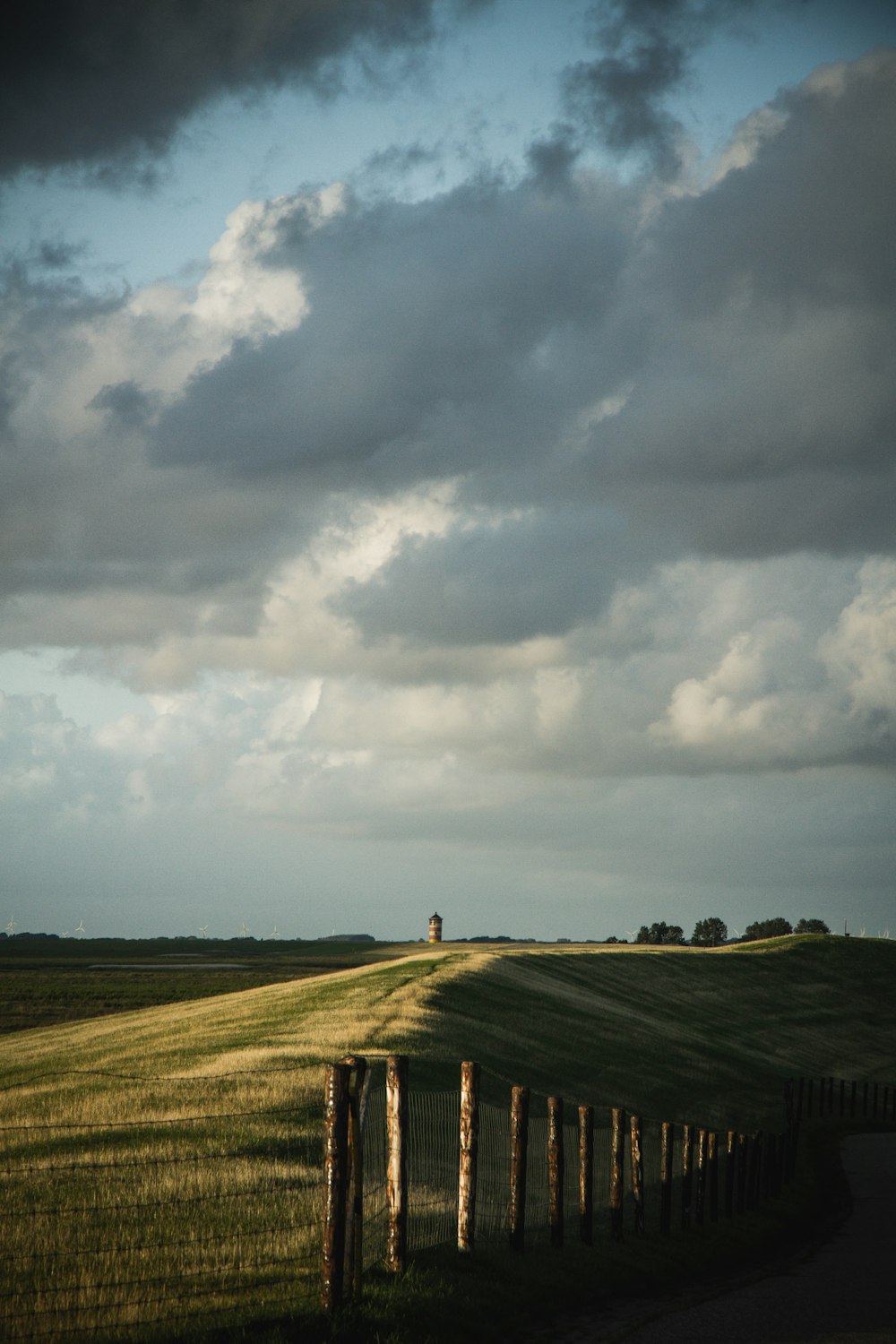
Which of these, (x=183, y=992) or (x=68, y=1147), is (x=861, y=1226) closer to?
(x=68, y=1147)

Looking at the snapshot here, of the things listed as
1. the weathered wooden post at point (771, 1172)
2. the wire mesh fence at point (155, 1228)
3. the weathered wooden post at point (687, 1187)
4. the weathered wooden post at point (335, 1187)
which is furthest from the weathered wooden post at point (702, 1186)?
the weathered wooden post at point (335, 1187)

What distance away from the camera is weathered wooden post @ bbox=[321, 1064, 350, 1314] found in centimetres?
1385

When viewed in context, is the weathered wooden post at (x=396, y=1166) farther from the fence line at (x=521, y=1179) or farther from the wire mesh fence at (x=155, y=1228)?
the wire mesh fence at (x=155, y=1228)

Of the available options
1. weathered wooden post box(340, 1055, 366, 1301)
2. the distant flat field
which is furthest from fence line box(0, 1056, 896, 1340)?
the distant flat field

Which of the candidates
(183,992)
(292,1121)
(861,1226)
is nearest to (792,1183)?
(861,1226)

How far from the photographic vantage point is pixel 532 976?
68188mm

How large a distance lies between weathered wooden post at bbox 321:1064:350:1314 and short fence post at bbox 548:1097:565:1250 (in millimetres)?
6391

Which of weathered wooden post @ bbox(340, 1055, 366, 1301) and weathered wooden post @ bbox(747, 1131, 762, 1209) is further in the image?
weathered wooden post @ bbox(747, 1131, 762, 1209)

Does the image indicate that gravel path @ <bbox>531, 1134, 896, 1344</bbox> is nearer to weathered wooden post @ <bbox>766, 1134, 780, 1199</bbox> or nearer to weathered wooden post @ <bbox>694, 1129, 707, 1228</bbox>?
weathered wooden post @ <bbox>694, 1129, 707, 1228</bbox>

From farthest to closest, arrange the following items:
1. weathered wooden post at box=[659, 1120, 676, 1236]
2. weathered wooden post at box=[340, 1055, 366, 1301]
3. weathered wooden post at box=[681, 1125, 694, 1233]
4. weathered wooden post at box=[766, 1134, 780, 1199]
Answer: weathered wooden post at box=[766, 1134, 780, 1199] → weathered wooden post at box=[681, 1125, 694, 1233] → weathered wooden post at box=[659, 1120, 676, 1236] → weathered wooden post at box=[340, 1055, 366, 1301]

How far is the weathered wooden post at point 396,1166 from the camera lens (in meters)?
15.9

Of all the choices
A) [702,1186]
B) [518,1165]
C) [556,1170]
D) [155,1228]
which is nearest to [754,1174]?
[702,1186]

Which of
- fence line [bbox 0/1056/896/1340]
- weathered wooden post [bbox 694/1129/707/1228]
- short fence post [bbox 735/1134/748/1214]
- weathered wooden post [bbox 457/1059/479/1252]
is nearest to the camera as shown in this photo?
fence line [bbox 0/1056/896/1340]

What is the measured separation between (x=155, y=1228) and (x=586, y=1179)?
8.18 m
